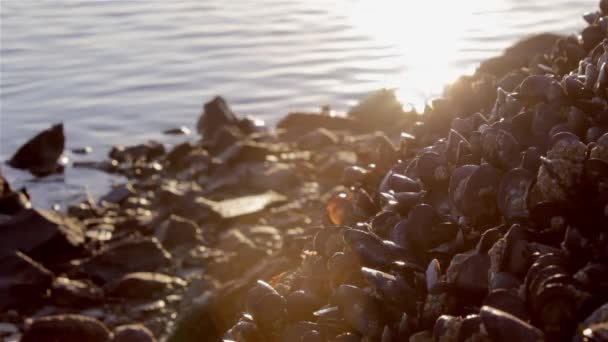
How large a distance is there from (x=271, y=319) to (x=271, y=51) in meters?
13.0

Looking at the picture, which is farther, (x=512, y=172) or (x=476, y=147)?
(x=476, y=147)

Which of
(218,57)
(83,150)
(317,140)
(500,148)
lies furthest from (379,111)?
(500,148)

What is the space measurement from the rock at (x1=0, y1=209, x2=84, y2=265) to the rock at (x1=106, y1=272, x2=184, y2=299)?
0.95 metres

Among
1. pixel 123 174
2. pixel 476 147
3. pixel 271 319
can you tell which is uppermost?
pixel 476 147

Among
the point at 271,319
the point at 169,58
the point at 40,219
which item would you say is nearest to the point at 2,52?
the point at 169,58

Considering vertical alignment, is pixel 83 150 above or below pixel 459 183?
below

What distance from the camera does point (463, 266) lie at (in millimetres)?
2449

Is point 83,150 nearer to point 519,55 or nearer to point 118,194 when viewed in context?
point 118,194

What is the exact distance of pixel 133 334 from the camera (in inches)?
226

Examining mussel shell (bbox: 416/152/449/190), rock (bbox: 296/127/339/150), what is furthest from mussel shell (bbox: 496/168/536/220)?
rock (bbox: 296/127/339/150)

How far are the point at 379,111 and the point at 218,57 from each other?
4.92 m

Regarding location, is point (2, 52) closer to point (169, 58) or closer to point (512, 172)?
point (169, 58)

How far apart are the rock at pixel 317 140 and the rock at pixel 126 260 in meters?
3.43

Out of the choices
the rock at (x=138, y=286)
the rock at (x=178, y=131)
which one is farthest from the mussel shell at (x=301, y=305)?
the rock at (x=178, y=131)
